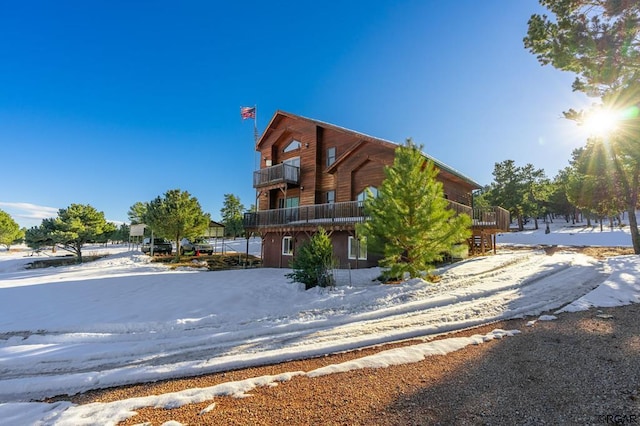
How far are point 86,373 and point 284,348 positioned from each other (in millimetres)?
3230

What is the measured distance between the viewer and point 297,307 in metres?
8.58

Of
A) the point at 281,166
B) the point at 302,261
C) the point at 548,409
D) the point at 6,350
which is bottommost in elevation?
the point at 6,350

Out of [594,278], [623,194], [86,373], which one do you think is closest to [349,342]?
[86,373]

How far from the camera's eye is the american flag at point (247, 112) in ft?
77.0

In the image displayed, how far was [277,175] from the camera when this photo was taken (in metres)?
20.4

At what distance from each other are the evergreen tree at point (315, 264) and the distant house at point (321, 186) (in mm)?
3815

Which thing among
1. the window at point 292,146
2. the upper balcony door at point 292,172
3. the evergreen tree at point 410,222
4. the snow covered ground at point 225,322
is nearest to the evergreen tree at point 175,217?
the window at point 292,146

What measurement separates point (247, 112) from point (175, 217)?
35.5 feet

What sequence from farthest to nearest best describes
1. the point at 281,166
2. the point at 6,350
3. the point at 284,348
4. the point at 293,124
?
the point at 293,124
the point at 281,166
the point at 6,350
the point at 284,348

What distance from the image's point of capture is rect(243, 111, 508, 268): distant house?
53.8ft

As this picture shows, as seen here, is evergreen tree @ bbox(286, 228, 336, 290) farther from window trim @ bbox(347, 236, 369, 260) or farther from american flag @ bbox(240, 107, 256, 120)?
american flag @ bbox(240, 107, 256, 120)

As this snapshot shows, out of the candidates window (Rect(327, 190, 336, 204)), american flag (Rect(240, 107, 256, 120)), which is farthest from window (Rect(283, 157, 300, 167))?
american flag (Rect(240, 107, 256, 120))

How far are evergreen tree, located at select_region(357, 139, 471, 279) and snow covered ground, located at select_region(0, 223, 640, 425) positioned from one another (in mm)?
1063

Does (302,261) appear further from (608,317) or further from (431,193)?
(608,317)
